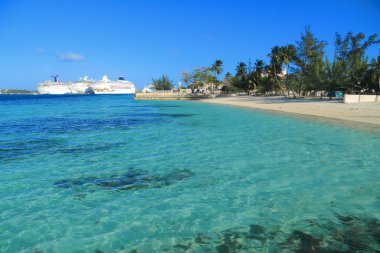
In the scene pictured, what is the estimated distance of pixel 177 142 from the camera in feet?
49.4

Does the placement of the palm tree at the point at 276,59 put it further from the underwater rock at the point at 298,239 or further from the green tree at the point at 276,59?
the underwater rock at the point at 298,239

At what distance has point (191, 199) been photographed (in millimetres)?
7020

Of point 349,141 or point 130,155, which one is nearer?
point 130,155

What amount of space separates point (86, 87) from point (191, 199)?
164189 mm

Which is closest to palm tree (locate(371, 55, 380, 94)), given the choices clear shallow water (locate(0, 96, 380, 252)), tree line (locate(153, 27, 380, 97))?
tree line (locate(153, 27, 380, 97))

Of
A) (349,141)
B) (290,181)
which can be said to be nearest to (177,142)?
(290,181)

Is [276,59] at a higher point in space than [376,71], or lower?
higher

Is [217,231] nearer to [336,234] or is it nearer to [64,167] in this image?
[336,234]

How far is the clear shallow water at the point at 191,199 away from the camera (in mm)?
5141

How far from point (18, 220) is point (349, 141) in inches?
572

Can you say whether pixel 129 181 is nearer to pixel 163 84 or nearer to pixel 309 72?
pixel 309 72

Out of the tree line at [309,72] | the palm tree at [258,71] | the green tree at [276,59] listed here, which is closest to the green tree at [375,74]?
the tree line at [309,72]

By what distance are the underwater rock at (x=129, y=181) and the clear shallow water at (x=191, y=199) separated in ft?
0.09

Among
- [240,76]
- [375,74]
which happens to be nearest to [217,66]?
[240,76]
